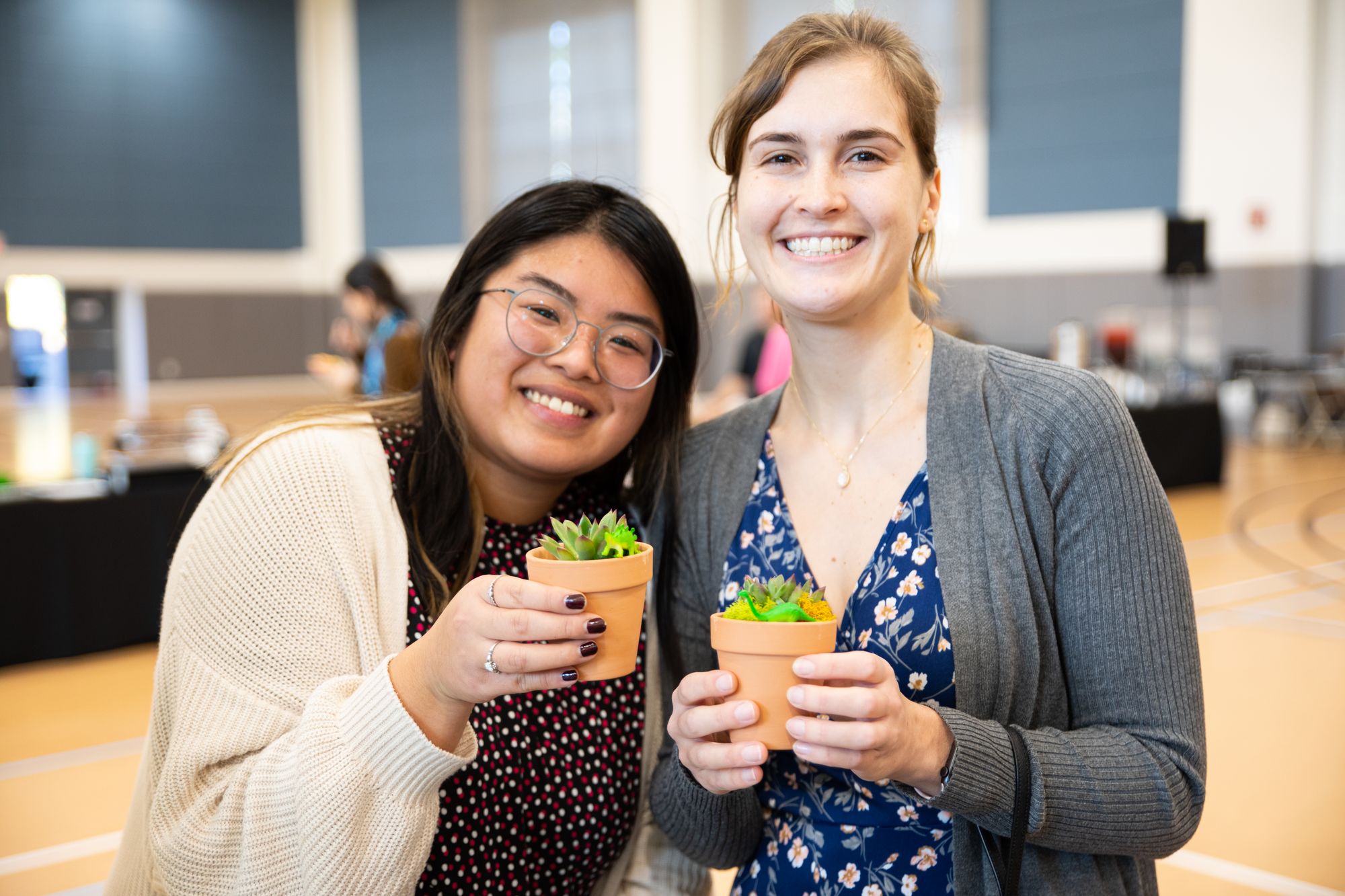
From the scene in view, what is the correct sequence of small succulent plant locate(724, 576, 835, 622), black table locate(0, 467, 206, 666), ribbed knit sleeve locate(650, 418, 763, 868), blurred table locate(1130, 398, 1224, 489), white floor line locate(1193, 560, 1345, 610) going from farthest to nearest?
blurred table locate(1130, 398, 1224, 489), white floor line locate(1193, 560, 1345, 610), black table locate(0, 467, 206, 666), ribbed knit sleeve locate(650, 418, 763, 868), small succulent plant locate(724, 576, 835, 622)

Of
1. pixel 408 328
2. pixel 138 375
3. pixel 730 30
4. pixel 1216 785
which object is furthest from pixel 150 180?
pixel 1216 785

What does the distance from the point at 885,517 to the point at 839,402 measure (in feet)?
0.67

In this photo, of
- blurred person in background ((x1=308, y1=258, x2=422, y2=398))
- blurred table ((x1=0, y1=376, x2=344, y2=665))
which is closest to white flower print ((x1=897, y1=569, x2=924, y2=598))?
blurred table ((x1=0, y1=376, x2=344, y2=665))

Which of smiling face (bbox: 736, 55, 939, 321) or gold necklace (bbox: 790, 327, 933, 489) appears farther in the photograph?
gold necklace (bbox: 790, 327, 933, 489)

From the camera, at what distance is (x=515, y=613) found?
1322mm

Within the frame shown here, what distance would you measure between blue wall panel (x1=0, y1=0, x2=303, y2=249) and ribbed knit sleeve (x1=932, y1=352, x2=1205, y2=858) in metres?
20.2

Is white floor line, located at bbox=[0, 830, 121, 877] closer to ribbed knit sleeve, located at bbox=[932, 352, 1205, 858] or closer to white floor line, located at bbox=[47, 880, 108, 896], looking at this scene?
white floor line, located at bbox=[47, 880, 108, 896]

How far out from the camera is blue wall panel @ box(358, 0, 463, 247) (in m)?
19.8

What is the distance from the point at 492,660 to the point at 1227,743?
3.45 m

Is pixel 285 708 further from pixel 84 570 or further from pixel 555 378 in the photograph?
pixel 84 570

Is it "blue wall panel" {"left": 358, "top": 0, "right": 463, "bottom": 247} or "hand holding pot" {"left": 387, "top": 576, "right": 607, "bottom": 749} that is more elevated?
"blue wall panel" {"left": 358, "top": 0, "right": 463, "bottom": 247}

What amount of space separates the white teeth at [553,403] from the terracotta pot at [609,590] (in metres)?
0.45

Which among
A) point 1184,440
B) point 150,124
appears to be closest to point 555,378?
point 1184,440

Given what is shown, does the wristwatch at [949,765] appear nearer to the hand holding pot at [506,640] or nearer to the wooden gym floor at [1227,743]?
the hand holding pot at [506,640]
